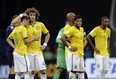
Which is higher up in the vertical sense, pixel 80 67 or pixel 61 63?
pixel 61 63

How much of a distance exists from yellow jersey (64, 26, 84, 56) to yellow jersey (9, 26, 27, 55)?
3.62ft

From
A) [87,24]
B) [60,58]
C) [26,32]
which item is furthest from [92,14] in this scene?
[26,32]

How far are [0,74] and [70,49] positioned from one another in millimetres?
7120

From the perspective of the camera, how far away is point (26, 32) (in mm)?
16656

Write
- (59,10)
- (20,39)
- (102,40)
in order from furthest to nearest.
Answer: (59,10) → (102,40) → (20,39)

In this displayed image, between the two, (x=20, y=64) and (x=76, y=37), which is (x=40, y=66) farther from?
(x=76, y=37)

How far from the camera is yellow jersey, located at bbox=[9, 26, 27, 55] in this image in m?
16.5

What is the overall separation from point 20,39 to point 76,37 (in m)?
1.39

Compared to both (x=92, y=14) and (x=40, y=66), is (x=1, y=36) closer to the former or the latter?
(x=92, y=14)

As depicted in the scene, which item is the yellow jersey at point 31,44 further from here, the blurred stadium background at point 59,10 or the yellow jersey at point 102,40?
the blurred stadium background at point 59,10

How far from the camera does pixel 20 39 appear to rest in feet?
54.5

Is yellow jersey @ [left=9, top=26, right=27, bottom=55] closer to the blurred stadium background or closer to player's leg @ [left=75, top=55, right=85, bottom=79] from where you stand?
player's leg @ [left=75, top=55, right=85, bottom=79]

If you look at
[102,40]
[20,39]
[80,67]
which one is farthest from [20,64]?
[102,40]

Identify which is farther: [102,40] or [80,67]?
[102,40]
